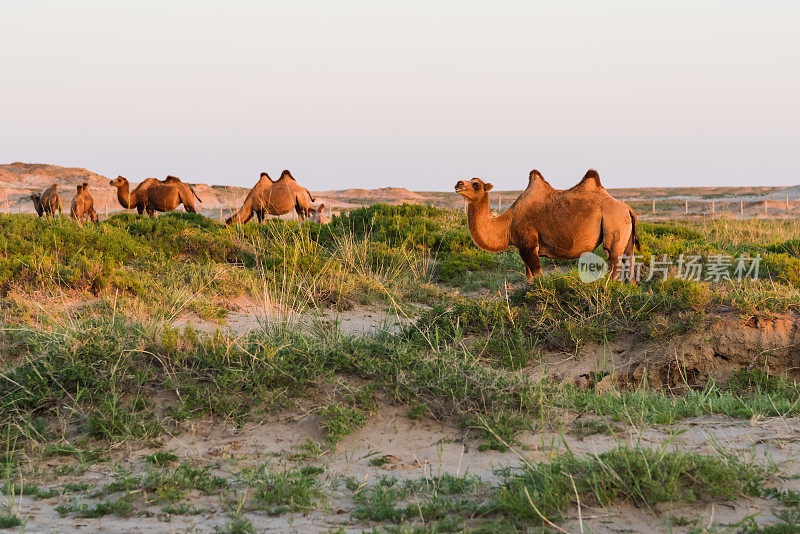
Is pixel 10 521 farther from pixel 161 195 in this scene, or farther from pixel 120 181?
pixel 120 181

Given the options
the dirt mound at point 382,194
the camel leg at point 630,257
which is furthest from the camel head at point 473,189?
the dirt mound at point 382,194

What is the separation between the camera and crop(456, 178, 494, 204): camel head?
8.26m

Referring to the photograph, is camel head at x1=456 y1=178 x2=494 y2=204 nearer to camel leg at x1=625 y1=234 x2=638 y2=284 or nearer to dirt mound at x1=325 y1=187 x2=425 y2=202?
camel leg at x1=625 y1=234 x2=638 y2=284

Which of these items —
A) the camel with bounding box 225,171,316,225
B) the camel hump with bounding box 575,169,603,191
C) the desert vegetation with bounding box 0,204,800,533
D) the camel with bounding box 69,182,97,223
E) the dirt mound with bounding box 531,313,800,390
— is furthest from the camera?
the camel with bounding box 69,182,97,223

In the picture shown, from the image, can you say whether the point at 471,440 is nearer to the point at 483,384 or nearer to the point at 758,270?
the point at 483,384

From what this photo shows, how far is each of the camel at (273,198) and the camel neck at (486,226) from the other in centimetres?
952

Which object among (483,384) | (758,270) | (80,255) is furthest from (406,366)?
(758,270)

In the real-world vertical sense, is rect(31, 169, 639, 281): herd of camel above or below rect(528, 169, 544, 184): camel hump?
below

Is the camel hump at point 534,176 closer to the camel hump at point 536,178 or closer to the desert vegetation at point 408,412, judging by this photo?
the camel hump at point 536,178

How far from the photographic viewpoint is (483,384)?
17.0 feet

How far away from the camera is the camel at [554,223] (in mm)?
8266

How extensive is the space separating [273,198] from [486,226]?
10214mm

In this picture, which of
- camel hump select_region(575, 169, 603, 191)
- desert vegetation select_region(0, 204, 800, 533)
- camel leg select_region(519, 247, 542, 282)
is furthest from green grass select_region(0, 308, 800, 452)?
camel hump select_region(575, 169, 603, 191)

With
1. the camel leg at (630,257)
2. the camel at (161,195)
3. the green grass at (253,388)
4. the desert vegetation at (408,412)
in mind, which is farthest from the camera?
the camel at (161,195)
